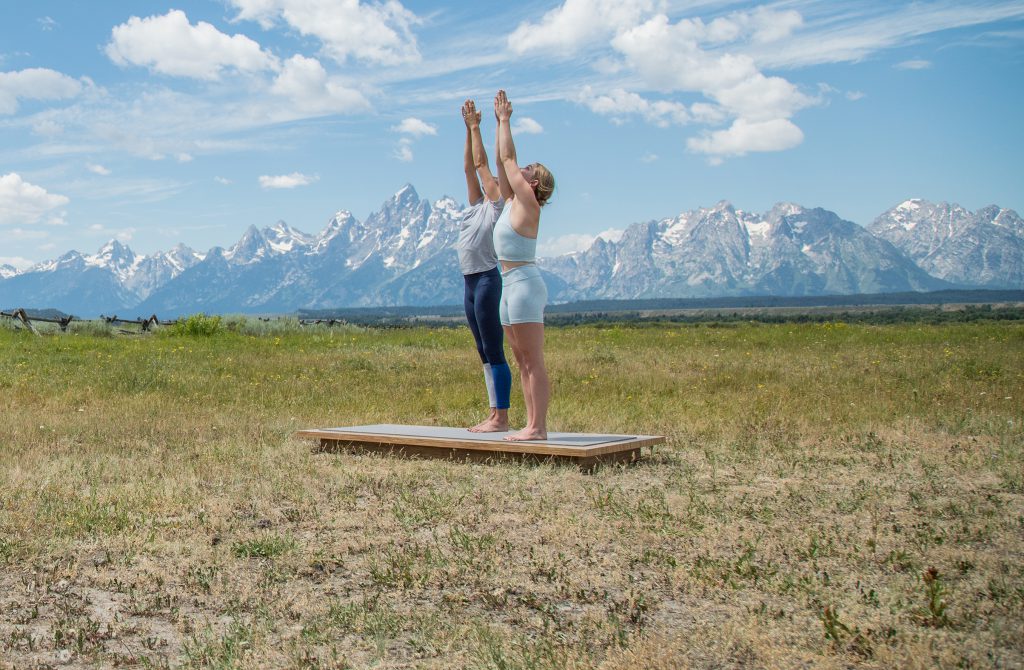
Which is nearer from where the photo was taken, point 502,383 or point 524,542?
point 524,542

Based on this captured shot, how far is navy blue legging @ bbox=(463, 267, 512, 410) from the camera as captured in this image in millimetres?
9883

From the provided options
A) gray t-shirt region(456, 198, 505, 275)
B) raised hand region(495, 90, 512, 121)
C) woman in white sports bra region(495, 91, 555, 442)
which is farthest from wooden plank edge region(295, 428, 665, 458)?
raised hand region(495, 90, 512, 121)

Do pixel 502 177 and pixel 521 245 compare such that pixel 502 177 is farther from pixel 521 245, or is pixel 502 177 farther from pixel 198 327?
pixel 198 327

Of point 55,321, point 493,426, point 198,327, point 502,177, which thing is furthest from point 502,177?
point 55,321

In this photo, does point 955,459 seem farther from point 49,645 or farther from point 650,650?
point 49,645

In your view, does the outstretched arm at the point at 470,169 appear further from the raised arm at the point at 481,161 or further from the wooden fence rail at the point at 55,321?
the wooden fence rail at the point at 55,321

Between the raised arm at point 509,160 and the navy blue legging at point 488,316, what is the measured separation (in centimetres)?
113

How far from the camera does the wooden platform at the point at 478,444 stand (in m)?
9.51

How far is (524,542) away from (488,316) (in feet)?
12.0

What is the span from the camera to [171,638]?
16.2 feet

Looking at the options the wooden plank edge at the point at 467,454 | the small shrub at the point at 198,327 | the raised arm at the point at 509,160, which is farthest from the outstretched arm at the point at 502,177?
the small shrub at the point at 198,327

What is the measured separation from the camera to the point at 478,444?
974 cm

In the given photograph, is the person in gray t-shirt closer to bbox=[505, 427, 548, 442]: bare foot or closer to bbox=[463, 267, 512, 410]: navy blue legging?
bbox=[463, 267, 512, 410]: navy blue legging

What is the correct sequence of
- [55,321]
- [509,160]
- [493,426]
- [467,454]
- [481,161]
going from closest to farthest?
[509,160] → [481,161] → [467,454] → [493,426] → [55,321]
